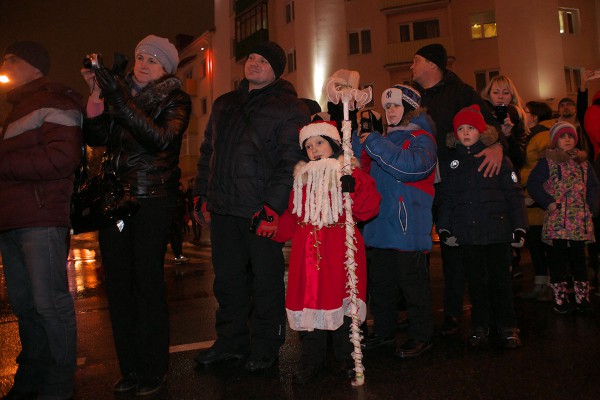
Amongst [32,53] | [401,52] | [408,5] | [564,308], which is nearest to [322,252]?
[32,53]

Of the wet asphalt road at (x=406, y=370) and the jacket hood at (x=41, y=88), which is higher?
the jacket hood at (x=41, y=88)

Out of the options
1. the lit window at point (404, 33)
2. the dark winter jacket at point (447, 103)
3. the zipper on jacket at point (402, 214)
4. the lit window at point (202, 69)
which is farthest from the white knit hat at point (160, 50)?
the lit window at point (202, 69)

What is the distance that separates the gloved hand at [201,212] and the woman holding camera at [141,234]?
2.51 ft

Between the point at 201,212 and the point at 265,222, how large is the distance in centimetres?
91

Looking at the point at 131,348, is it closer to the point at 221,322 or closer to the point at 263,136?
the point at 221,322

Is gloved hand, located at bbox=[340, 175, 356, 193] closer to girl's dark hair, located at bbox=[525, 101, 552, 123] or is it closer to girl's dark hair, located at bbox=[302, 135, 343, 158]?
girl's dark hair, located at bbox=[302, 135, 343, 158]

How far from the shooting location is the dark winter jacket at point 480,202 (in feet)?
15.1

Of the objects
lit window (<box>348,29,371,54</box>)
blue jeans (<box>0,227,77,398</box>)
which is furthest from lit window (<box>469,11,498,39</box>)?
blue jeans (<box>0,227,77,398</box>)

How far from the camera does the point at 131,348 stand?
369cm

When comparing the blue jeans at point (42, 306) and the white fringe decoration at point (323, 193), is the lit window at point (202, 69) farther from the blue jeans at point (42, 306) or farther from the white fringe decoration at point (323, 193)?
the blue jeans at point (42, 306)

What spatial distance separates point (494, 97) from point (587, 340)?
102 inches

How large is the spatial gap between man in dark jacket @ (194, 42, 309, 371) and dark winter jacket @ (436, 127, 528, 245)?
1.51 meters

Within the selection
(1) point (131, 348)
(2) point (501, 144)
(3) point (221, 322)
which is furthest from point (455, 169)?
(1) point (131, 348)

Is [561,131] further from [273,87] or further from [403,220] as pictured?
[273,87]
